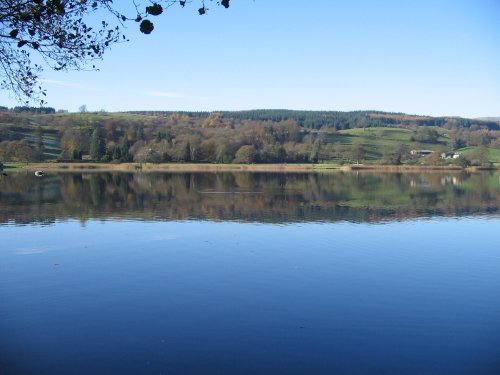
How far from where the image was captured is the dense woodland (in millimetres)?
102812

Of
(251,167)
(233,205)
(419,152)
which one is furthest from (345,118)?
(233,205)

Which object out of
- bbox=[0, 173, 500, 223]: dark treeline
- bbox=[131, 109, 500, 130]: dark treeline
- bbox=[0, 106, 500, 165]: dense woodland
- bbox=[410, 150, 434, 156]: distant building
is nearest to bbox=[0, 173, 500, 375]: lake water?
bbox=[0, 173, 500, 223]: dark treeline

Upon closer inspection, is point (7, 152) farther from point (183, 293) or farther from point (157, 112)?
point (157, 112)

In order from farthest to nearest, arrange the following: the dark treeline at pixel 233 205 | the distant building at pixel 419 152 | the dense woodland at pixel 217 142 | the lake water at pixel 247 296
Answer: the distant building at pixel 419 152, the dense woodland at pixel 217 142, the dark treeline at pixel 233 205, the lake water at pixel 247 296

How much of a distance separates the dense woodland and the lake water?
242 ft

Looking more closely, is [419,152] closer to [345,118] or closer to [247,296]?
[345,118]

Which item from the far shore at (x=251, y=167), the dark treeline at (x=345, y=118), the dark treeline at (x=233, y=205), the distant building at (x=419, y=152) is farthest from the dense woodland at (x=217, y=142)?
the dark treeline at (x=233, y=205)

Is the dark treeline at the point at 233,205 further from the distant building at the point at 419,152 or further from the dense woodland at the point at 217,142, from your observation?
the distant building at the point at 419,152

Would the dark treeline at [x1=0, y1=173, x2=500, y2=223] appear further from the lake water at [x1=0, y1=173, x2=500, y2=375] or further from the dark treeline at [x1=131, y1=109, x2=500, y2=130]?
the dark treeline at [x1=131, y1=109, x2=500, y2=130]

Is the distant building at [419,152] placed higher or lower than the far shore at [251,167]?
higher

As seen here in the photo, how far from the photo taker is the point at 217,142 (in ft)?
362

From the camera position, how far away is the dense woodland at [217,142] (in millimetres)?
102812

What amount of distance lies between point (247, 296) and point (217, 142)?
323 feet

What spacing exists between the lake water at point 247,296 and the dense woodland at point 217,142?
73852 millimetres
